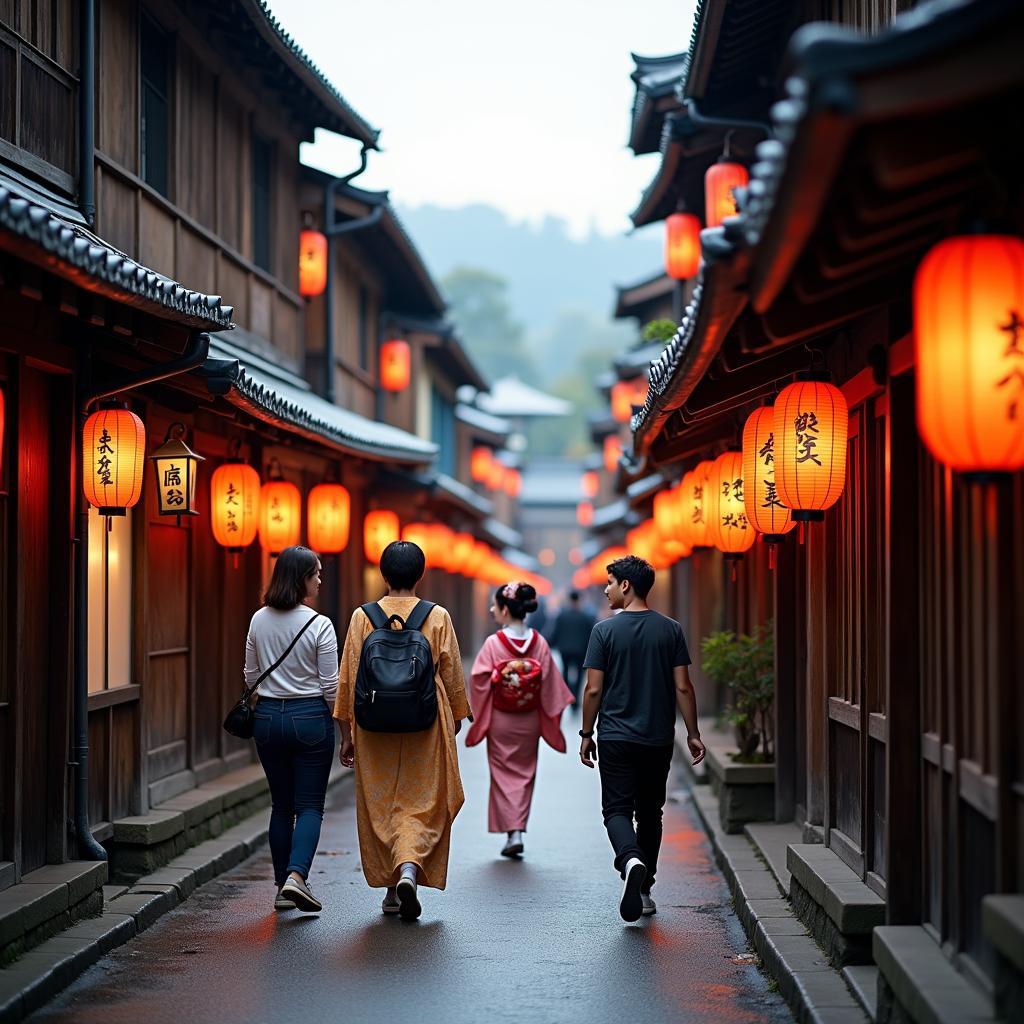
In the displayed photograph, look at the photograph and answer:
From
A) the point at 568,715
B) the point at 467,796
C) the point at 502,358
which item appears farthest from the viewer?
the point at 502,358

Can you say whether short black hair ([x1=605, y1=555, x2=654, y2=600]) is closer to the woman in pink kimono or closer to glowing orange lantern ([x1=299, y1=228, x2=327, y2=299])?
the woman in pink kimono

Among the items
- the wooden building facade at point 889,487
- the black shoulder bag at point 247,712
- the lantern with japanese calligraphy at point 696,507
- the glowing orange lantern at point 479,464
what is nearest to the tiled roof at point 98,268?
the black shoulder bag at point 247,712

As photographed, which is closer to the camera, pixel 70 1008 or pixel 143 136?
pixel 70 1008

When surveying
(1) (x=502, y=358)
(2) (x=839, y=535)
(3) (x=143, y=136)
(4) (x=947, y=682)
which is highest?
(1) (x=502, y=358)

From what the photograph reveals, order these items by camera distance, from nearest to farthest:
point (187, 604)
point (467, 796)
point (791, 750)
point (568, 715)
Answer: point (791, 750) → point (187, 604) → point (467, 796) → point (568, 715)

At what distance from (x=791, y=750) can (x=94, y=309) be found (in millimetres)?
6843

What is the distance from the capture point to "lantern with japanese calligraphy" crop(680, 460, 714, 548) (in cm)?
1559

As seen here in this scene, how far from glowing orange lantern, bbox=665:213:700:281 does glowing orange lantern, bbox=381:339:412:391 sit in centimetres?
999

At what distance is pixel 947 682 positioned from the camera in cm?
718

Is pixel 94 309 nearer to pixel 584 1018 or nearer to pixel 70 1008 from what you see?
pixel 70 1008

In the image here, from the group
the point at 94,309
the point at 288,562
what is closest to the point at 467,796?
the point at 288,562

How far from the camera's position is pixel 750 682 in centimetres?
1419

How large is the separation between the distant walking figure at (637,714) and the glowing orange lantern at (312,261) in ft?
39.5

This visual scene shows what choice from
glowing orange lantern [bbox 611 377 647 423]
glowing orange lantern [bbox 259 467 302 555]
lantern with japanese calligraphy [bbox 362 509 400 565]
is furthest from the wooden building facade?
glowing orange lantern [bbox 611 377 647 423]
